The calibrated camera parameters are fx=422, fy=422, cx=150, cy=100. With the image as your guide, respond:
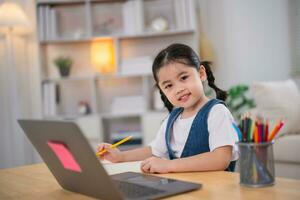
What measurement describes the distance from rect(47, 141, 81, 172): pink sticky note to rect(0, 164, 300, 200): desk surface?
71mm

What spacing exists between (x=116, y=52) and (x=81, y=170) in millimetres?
3064

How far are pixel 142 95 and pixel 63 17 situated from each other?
1056 millimetres

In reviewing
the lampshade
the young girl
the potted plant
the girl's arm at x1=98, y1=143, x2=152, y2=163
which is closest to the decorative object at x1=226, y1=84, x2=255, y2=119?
the potted plant

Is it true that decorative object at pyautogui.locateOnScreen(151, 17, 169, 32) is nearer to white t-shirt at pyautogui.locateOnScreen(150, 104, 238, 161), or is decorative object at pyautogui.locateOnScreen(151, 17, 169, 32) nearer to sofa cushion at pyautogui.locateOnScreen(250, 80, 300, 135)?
sofa cushion at pyautogui.locateOnScreen(250, 80, 300, 135)

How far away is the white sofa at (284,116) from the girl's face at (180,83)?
1.61m

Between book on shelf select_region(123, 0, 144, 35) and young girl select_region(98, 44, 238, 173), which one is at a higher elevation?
book on shelf select_region(123, 0, 144, 35)

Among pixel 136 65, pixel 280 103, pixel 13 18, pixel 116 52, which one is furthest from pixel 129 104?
pixel 280 103

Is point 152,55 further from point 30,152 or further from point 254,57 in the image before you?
point 30,152

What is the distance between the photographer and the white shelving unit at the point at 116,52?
12.2 feet

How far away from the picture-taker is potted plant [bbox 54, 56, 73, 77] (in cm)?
387

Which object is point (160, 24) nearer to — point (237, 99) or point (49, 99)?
point (237, 99)

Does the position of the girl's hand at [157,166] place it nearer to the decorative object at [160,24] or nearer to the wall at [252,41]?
the decorative object at [160,24]

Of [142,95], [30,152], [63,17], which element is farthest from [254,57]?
[30,152]

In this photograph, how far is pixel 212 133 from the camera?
3.91 feet
